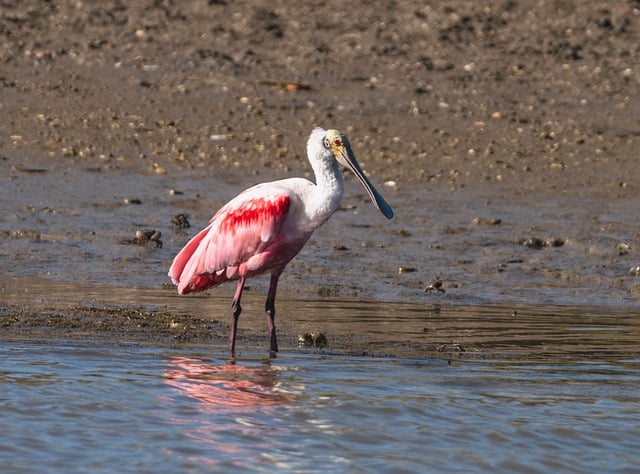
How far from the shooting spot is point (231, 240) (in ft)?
27.1

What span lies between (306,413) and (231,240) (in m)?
1.76

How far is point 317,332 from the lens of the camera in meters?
8.20

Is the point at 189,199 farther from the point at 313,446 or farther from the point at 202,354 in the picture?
the point at 313,446

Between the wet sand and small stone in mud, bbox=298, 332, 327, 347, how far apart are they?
0.47 m

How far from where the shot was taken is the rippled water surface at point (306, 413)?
608 centimetres

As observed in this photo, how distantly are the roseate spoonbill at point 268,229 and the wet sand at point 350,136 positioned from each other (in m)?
0.33

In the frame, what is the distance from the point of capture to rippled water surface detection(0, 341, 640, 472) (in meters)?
6.08

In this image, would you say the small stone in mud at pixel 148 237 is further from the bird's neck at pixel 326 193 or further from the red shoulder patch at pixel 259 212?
the bird's neck at pixel 326 193

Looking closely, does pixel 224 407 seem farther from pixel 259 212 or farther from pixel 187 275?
pixel 187 275

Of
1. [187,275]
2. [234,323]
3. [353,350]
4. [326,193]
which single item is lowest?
[353,350]

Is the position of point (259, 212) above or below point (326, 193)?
below

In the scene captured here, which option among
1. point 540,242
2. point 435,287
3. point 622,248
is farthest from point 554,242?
point 435,287

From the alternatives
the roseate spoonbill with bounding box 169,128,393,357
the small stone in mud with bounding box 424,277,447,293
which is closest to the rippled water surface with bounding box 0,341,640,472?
the roseate spoonbill with bounding box 169,128,393,357

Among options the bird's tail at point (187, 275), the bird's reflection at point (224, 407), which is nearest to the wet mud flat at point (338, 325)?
the bird's tail at point (187, 275)
